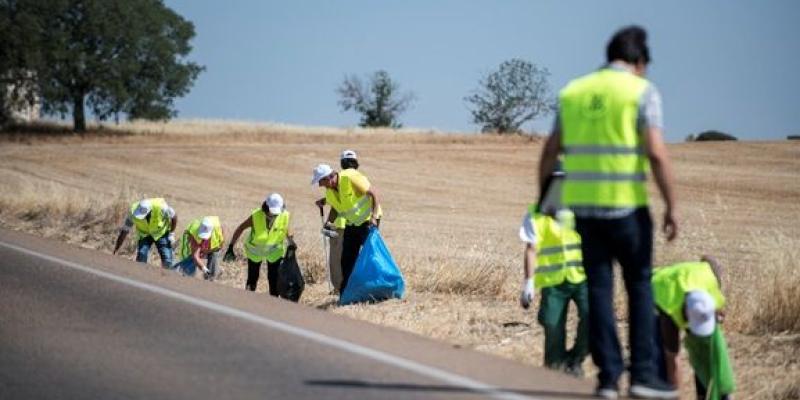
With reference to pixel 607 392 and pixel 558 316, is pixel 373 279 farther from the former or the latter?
pixel 607 392

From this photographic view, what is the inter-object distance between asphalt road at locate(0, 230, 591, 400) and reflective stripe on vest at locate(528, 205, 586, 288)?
1.11 meters

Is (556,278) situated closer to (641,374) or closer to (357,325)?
(357,325)

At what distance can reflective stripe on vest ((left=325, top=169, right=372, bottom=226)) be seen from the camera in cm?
1360

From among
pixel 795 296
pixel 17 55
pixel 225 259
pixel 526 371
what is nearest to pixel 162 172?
pixel 17 55

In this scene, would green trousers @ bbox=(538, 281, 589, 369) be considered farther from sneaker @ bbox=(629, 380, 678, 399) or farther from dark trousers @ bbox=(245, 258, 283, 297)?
dark trousers @ bbox=(245, 258, 283, 297)

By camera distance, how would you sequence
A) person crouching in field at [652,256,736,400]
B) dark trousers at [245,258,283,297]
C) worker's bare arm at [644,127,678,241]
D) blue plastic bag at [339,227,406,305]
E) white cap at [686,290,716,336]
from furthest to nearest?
1. dark trousers at [245,258,283,297]
2. blue plastic bag at [339,227,406,305]
3. person crouching in field at [652,256,736,400]
4. white cap at [686,290,716,336]
5. worker's bare arm at [644,127,678,241]

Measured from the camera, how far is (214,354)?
7.61m

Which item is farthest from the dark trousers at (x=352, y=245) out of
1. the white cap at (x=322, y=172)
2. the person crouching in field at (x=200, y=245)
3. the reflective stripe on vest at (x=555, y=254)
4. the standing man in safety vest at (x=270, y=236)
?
the reflective stripe on vest at (x=555, y=254)

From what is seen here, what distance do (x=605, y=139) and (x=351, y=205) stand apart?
7559 mm

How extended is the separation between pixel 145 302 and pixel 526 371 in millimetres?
3694

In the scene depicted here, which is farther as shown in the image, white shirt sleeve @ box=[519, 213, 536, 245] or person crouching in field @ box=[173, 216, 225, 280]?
person crouching in field @ box=[173, 216, 225, 280]

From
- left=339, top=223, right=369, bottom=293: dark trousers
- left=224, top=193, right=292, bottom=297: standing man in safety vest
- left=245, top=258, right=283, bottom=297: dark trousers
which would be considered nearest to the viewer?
left=339, top=223, right=369, bottom=293: dark trousers

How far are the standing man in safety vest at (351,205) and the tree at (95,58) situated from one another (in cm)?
4916

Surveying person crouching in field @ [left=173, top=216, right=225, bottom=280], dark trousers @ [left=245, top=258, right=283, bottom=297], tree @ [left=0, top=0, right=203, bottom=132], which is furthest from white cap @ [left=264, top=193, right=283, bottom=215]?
tree @ [left=0, top=0, right=203, bottom=132]
